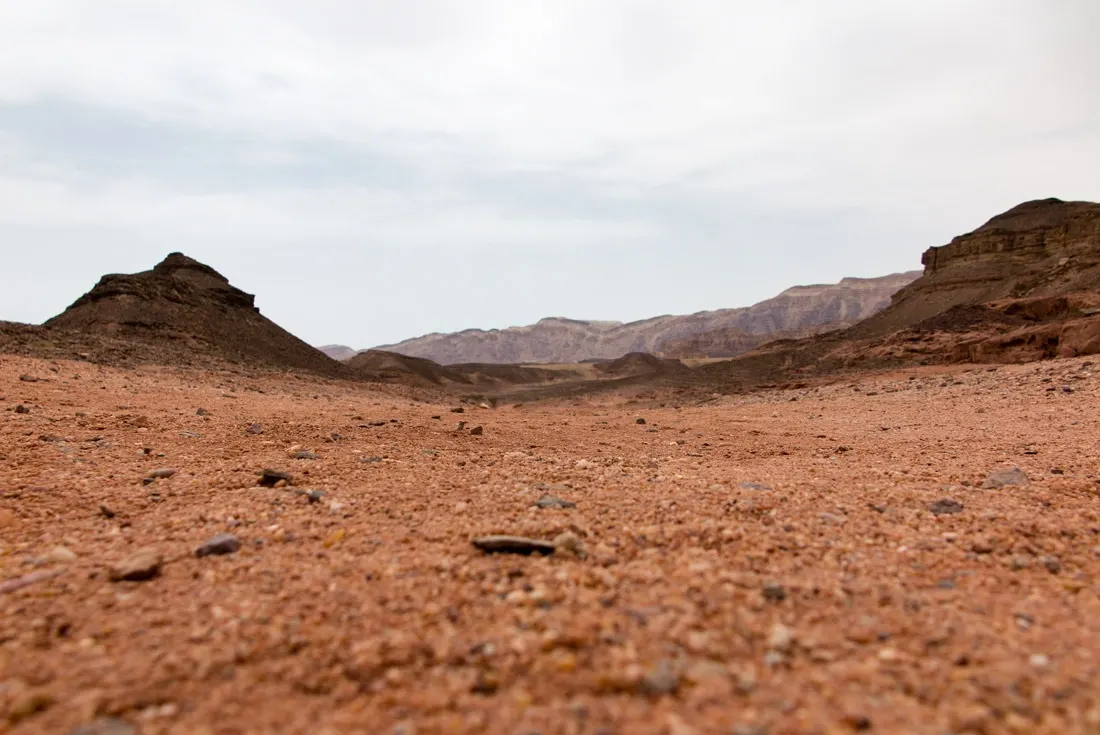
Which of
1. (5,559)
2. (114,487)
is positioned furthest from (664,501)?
(114,487)

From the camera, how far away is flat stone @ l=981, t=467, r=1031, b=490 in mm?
4312

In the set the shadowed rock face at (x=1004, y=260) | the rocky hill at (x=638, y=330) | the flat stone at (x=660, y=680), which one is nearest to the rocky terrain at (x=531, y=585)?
the flat stone at (x=660, y=680)

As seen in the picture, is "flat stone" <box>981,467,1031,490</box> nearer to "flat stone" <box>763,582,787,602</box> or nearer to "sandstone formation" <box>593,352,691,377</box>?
"flat stone" <box>763,582,787,602</box>

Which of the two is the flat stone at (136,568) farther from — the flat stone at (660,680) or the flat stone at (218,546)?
the flat stone at (660,680)

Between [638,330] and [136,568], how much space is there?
14968 cm

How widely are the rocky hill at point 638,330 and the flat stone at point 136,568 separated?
124 metres

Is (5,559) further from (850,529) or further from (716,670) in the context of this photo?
(850,529)

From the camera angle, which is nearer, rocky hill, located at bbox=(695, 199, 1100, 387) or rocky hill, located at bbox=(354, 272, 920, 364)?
rocky hill, located at bbox=(695, 199, 1100, 387)

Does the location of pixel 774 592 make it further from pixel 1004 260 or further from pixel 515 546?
pixel 1004 260

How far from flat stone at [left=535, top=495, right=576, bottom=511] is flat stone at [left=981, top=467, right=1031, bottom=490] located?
127 inches

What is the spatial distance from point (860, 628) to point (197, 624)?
2.35m

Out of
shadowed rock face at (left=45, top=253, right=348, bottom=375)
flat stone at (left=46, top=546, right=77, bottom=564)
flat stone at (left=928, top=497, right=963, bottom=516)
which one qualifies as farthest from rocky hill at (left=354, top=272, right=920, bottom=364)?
flat stone at (left=46, top=546, right=77, bottom=564)

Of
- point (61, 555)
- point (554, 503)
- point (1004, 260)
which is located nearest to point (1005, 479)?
point (554, 503)

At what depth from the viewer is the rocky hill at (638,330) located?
124 meters
